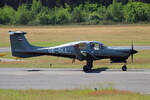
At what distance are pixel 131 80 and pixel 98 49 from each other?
5.32 m

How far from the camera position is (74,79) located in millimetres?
21688

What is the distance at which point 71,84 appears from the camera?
19.9 metres

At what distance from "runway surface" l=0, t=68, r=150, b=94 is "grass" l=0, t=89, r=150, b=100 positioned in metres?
1.63

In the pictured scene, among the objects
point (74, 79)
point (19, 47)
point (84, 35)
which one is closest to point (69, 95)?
point (74, 79)

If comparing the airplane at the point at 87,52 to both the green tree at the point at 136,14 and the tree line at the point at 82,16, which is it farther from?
the green tree at the point at 136,14

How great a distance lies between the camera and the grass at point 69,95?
603 inches

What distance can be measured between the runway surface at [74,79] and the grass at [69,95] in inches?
64.0

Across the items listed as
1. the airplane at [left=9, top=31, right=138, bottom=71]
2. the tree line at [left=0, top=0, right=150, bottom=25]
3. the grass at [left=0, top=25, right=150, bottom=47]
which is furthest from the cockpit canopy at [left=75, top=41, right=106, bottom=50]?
the tree line at [left=0, top=0, right=150, bottom=25]

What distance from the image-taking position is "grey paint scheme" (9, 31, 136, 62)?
→ 83.7 ft

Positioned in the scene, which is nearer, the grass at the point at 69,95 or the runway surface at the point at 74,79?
the grass at the point at 69,95

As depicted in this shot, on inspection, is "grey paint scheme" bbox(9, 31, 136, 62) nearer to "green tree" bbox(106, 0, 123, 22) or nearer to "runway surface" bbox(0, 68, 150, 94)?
"runway surface" bbox(0, 68, 150, 94)

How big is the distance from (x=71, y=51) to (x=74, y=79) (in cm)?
455

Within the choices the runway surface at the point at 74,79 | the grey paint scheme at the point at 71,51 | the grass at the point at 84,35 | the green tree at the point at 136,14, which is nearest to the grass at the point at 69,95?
the runway surface at the point at 74,79

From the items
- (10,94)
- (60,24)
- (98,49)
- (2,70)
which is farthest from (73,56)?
(60,24)
